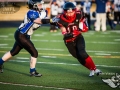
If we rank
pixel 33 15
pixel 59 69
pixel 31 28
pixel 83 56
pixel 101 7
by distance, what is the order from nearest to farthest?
pixel 83 56
pixel 33 15
pixel 31 28
pixel 59 69
pixel 101 7

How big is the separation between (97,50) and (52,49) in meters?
1.60

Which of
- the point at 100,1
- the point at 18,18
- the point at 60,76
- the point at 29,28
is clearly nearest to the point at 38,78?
the point at 60,76

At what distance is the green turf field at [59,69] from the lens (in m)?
7.49

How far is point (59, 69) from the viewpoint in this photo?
9.48 meters

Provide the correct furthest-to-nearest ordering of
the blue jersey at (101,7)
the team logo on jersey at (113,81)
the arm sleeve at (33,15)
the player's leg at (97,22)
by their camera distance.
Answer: the player's leg at (97,22) → the blue jersey at (101,7) → the arm sleeve at (33,15) → the team logo on jersey at (113,81)

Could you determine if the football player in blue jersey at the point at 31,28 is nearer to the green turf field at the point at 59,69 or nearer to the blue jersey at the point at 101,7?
the green turf field at the point at 59,69

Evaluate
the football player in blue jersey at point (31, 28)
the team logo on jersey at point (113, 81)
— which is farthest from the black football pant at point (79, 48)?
the football player in blue jersey at point (31, 28)

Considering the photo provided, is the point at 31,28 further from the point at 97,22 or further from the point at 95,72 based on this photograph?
the point at 97,22

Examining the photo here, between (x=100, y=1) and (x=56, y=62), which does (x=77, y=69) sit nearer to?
(x=56, y=62)

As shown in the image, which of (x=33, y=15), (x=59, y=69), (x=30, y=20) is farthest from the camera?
(x=59, y=69)

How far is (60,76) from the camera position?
8.49 meters

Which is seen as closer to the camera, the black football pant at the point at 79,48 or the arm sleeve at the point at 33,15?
the black football pant at the point at 79,48

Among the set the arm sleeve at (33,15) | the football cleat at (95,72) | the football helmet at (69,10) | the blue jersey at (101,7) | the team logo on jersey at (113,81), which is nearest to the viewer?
the team logo on jersey at (113,81)

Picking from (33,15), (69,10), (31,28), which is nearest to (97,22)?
(31,28)
